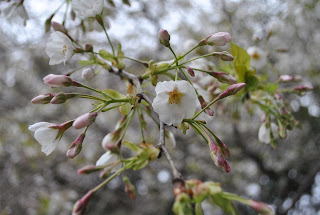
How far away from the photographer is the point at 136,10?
5.26 meters

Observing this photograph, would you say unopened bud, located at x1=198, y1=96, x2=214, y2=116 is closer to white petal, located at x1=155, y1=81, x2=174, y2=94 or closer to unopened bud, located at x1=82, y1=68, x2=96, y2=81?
white petal, located at x1=155, y1=81, x2=174, y2=94

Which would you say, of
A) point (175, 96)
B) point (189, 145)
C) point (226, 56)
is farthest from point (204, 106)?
point (189, 145)

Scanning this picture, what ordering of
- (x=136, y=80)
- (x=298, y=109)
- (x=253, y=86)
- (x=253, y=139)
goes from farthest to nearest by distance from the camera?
(x=253, y=139) < (x=298, y=109) < (x=253, y=86) < (x=136, y=80)

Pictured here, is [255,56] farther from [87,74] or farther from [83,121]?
[83,121]

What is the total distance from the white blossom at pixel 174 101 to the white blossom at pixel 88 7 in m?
0.57

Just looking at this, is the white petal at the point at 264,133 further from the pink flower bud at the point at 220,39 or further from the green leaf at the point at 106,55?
the green leaf at the point at 106,55

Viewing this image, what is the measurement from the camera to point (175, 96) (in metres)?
1.18

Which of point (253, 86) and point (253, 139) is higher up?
point (253, 86)

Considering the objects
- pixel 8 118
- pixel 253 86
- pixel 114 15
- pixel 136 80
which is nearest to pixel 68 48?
pixel 136 80

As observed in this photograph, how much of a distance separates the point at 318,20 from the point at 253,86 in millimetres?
3931

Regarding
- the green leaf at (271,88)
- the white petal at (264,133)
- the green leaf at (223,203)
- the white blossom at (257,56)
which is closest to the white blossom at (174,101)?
the green leaf at (223,203)

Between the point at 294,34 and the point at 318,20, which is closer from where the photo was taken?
the point at 318,20

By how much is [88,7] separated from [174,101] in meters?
0.68

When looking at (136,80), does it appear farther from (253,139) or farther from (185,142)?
(253,139)
